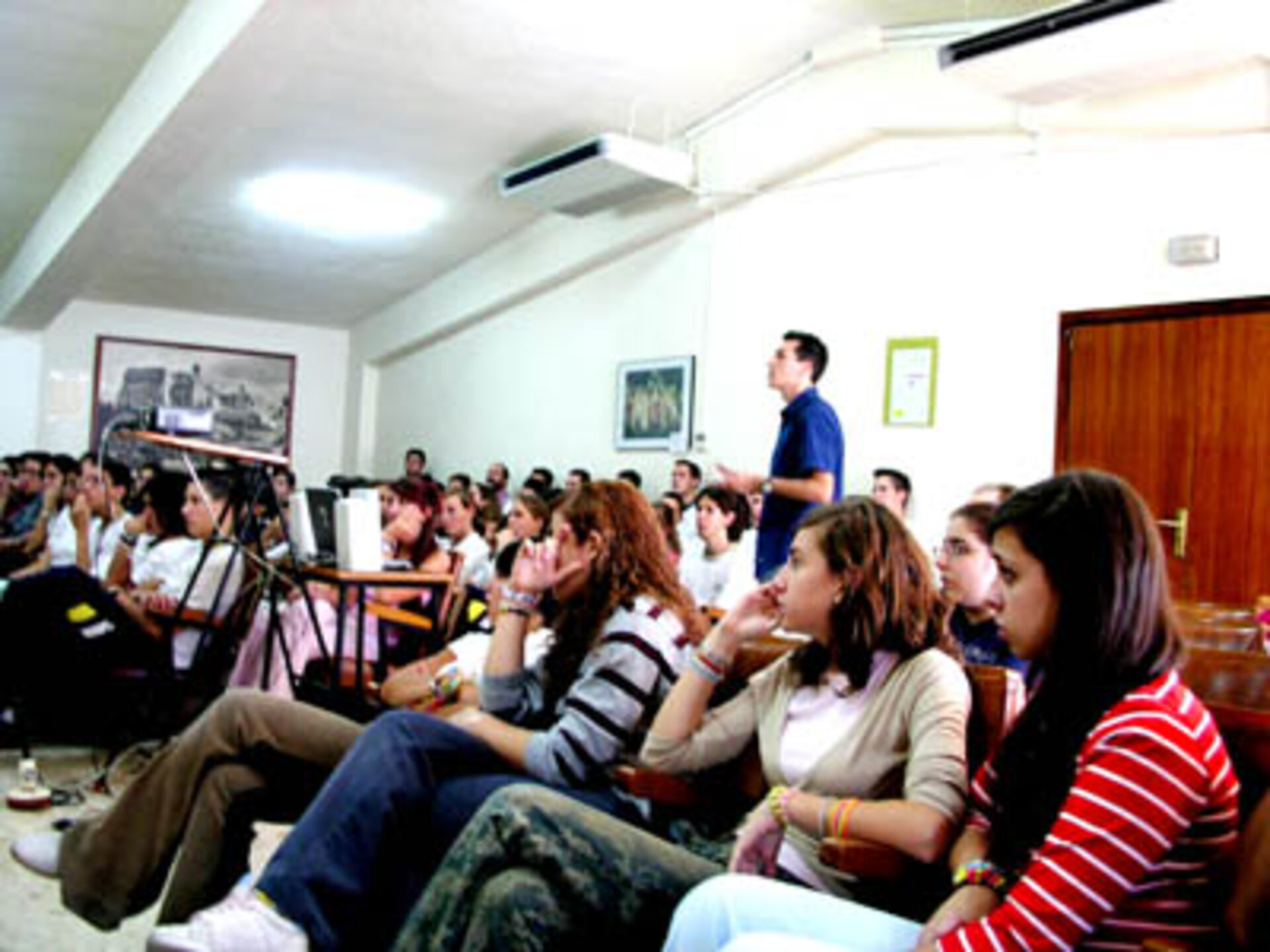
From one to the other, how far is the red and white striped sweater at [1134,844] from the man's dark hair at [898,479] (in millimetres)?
4463

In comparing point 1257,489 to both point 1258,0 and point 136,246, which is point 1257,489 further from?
point 136,246

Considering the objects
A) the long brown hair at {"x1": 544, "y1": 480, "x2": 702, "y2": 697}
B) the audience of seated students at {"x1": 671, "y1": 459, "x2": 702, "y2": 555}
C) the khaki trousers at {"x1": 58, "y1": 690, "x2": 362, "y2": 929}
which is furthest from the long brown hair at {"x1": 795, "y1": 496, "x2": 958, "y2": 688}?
the audience of seated students at {"x1": 671, "y1": 459, "x2": 702, "y2": 555}

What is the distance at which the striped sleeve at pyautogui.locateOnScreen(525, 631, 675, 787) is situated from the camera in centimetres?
212

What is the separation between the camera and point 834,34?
18.7 feet

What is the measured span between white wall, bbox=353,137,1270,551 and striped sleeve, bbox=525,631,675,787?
372 cm

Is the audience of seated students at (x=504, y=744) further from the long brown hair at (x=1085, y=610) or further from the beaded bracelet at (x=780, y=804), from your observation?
the long brown hair at (x=1085, y=610)

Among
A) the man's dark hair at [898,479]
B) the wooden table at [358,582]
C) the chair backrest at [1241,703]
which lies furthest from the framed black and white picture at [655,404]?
the chair backrest at [1241,703]

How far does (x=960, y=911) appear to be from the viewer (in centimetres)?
141

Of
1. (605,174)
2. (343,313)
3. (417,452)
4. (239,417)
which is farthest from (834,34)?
(239,417)

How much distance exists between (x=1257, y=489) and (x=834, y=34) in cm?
272

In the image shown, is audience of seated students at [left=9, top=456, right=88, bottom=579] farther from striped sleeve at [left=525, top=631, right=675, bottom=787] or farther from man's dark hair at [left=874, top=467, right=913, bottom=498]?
striped sleeve at [left=525, top=631, right=675, bottom=787]

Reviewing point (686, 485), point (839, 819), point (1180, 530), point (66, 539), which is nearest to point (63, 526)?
point (66, 539)

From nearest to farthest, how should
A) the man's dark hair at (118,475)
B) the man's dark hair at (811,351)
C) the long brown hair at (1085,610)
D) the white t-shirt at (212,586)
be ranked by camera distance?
the long brown hair at (1085,610), the man's dark hair at (811,351), the white t-shirt at (212,586), the man's dark hair at (118,475)

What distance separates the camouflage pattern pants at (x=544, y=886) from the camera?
5.39ft
